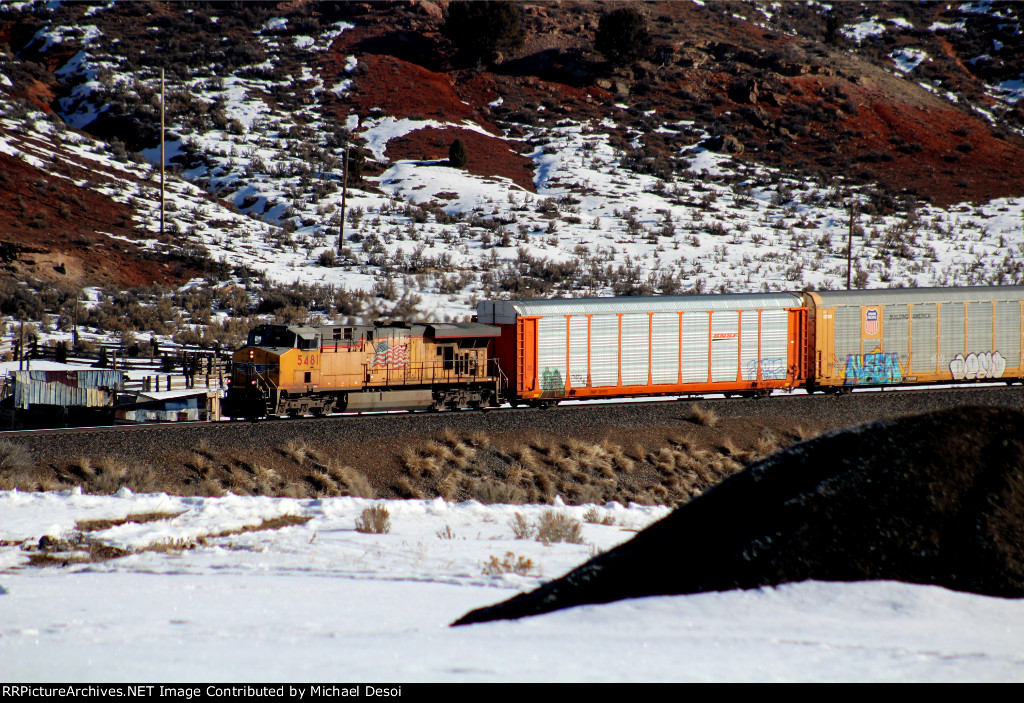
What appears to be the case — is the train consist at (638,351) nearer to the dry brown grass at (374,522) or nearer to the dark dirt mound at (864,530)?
the dry brown grass at (374,522)

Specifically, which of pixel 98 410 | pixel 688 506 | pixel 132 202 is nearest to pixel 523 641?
pixel 688 506

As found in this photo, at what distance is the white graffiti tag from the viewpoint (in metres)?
29.2

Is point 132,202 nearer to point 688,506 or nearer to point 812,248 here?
point 812,248

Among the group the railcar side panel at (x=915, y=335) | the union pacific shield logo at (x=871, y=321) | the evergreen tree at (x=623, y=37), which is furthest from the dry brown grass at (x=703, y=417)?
the evergreen tree at (x=623, y=37)

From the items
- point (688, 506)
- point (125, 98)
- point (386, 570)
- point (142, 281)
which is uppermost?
point (125, 98)

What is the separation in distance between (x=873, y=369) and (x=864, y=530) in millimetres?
23709

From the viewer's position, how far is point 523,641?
5.90 metres

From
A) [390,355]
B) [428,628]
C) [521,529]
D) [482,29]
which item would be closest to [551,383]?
[390,355]

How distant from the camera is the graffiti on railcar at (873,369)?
28.3 m

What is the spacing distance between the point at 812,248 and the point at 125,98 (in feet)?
176

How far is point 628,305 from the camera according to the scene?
2627 cm

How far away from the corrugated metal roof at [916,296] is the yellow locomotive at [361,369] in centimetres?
1120

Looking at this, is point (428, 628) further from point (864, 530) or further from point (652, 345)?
point (652, 345)

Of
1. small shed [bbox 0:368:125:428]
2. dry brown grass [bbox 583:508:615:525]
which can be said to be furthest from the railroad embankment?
dry brown grass [bbox 583:508:615:525]
